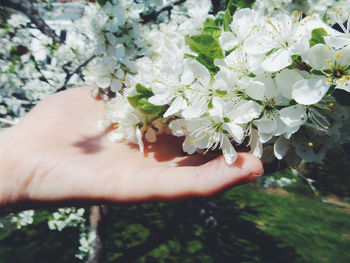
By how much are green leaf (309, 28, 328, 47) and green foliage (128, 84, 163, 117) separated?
0.79 meters

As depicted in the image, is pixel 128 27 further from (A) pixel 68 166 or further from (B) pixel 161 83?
(A) pixel 68 166

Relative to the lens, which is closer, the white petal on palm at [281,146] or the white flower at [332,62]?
the white flower at [332,62]

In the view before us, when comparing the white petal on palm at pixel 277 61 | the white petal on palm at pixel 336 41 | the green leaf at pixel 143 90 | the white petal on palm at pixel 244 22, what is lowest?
the green leaf at pixel 143 90

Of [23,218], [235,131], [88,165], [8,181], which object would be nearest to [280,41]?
[235,131]

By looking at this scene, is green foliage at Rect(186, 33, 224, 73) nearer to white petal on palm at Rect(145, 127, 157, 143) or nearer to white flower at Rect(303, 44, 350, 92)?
white flower at Rect(303, 44, 350, 92)

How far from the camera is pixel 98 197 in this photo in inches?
53.3

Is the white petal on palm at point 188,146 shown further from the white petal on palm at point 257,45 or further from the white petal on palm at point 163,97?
the white petal on palm at point 257,45

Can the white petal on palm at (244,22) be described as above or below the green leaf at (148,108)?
above

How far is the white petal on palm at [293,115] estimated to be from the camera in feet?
3.92

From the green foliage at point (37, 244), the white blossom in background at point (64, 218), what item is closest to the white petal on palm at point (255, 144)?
the white blossom in background at point (64, 218)

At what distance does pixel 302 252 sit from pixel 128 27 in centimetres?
534

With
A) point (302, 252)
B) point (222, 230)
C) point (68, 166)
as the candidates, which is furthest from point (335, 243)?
point (68, 166)

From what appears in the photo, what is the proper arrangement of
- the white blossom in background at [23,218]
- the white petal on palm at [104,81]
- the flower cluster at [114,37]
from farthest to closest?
the white blossom in background at [23,218] → the white petal on palm at [104,81] → the flower cluster at [114,37]

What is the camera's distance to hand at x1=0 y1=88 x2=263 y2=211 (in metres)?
1.15
